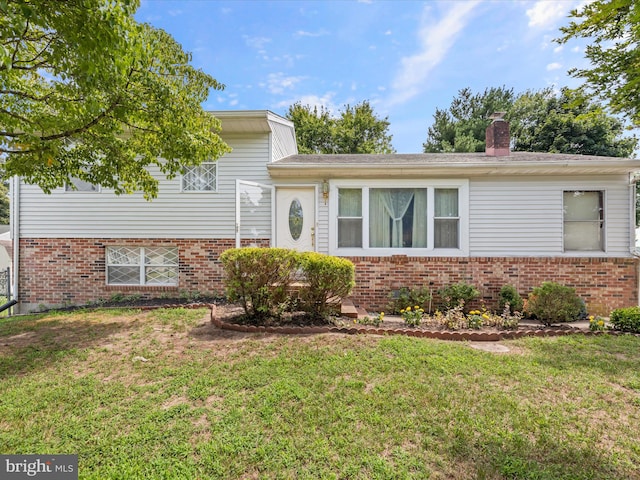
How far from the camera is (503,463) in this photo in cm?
218

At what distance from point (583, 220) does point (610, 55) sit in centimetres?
346

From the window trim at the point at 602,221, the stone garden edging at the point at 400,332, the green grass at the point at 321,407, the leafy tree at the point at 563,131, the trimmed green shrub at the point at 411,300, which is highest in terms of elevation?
the leafy tree at the point at 563,131

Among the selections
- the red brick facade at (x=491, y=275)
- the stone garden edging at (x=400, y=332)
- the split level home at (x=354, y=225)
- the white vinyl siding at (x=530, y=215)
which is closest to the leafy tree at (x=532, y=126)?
the white vinyl siding at (x=530, y=215)

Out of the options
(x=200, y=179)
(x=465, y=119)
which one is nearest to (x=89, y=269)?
(x=200, y=179)

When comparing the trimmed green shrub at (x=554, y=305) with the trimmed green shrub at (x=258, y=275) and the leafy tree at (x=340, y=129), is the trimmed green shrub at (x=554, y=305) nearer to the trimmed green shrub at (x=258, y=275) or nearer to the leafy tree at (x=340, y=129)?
the trimmed green shrub at (x=258, y=275)

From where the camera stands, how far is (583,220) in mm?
6855

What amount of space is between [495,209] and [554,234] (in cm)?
145

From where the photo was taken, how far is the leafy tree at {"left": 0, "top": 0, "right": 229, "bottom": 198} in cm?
318

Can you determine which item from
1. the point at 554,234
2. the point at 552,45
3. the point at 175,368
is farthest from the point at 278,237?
the point at 552,45

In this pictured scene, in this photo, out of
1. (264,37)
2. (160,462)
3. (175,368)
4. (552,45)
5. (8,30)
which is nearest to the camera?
(160,462)

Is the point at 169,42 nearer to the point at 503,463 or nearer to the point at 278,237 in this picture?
the point at 278,237

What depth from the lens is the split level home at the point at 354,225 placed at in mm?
6676
